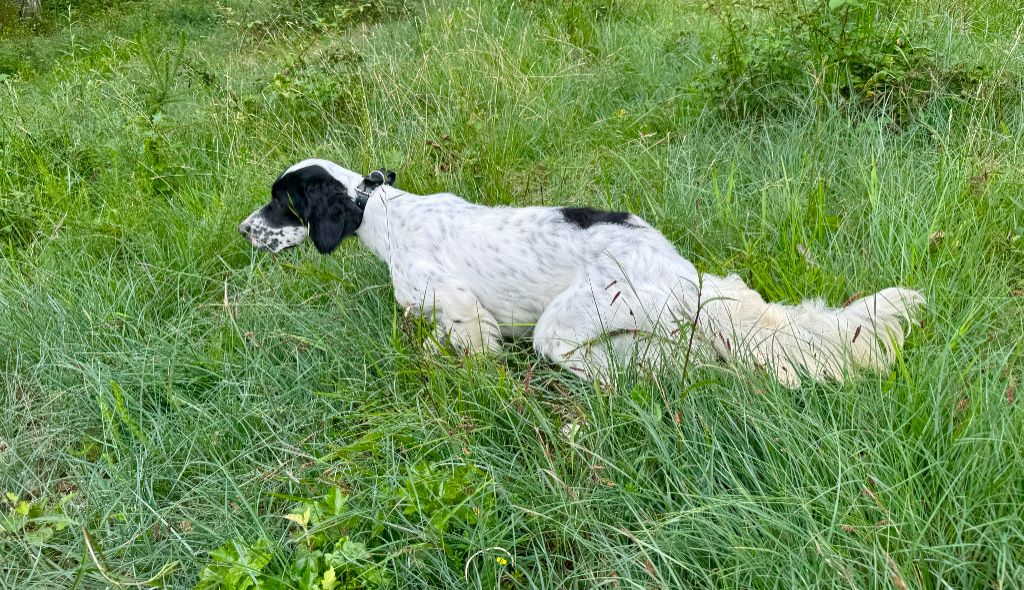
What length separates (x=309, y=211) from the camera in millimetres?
3459

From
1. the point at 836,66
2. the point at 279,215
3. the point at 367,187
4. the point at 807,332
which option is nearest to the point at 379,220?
the point at 367,187

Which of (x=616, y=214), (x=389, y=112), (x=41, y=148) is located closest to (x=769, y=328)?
(x=616, y=214)

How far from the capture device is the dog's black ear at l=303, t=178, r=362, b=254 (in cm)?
342

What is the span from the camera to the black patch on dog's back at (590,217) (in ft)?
9.70

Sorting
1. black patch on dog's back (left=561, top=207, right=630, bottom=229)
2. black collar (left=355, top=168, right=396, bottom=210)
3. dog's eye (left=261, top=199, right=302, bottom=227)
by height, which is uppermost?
black collar (left=355, top=168, right=396, bottom=210)

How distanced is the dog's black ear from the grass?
0.18 metres

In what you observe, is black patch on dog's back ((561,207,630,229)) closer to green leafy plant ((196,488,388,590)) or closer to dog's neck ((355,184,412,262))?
dog's neck ((355,184,412,262))

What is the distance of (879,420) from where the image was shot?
1986 millimetres

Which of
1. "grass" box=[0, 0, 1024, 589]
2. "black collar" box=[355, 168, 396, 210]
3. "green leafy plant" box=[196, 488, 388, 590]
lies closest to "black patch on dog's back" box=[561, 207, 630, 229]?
"grass" box=[0, 0, 1024, 589]

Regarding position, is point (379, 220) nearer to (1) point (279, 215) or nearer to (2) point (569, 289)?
(1) point (279, 215)

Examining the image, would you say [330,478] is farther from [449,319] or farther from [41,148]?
[41,148]

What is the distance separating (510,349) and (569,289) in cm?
47

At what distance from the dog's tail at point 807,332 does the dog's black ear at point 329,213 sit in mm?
1685

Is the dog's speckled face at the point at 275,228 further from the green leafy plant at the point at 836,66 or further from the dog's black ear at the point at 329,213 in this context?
the green leafy plant at the point at 836,66
